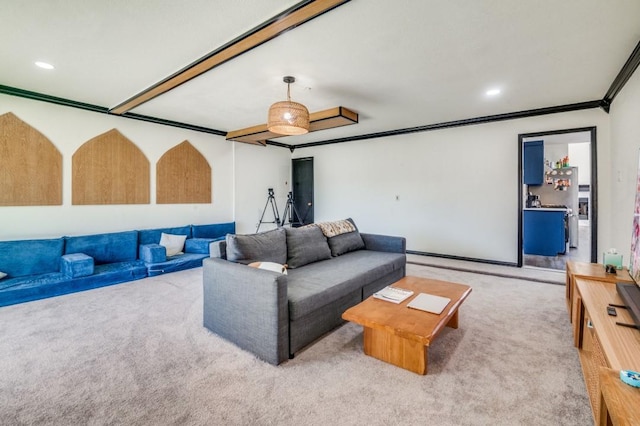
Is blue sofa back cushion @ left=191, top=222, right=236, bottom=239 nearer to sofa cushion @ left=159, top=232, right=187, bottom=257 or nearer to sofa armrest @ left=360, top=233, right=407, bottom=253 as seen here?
sofa cushion @ left=159, top=232, right=187, bottom=257

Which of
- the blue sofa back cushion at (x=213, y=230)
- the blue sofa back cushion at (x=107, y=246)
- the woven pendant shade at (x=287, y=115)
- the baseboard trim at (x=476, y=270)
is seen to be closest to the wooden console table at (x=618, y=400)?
the woven pendant shade at (x=287, y=115)

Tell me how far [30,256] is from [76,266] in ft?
2.01

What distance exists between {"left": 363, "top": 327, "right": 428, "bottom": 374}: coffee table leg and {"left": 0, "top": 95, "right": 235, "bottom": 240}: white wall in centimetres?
437

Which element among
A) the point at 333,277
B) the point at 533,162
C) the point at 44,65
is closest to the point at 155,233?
the point at 44,65

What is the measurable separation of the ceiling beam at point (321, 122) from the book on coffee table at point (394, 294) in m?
2.78

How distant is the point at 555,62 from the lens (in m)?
2.94

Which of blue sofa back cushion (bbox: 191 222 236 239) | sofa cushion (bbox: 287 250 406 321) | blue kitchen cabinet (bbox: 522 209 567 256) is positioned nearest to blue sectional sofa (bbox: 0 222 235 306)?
blue sofa back cushion (bbox: 191 222 236 239)

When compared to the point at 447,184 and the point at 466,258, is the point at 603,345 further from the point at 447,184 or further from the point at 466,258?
the point at 447,184

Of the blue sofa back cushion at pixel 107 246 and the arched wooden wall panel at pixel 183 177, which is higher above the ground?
the arched wooden wall panel at pixel 183 177

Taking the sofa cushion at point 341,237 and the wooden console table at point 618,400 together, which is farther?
the sofa cushion at point 341,237

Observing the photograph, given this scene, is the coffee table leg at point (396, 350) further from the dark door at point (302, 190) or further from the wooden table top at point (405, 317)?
the dark door at point (302, 190)

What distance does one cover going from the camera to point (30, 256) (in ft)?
11.8

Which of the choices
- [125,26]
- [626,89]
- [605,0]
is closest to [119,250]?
[125,26]

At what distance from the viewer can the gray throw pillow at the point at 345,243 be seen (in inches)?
145
